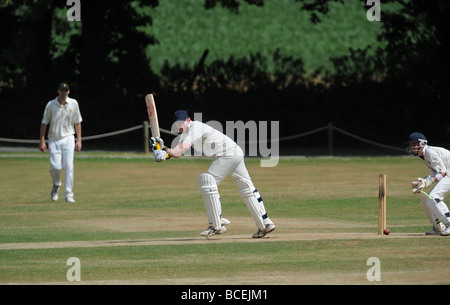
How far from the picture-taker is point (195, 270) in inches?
386

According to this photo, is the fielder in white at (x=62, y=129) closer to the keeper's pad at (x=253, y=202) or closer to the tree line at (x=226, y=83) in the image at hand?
the keeper's pad at (x=253, y=202)

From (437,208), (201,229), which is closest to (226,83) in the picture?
(201,229)

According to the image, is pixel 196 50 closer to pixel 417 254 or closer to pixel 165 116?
pixel 165 116

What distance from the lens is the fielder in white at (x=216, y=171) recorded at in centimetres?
1186

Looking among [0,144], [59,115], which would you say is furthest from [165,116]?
[59,115]

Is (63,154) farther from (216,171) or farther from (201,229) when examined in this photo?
(216,171)

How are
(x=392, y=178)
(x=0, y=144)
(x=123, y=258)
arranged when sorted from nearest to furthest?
(x=123, y=258) < (x=392, y=178) < (x=0, y=144)

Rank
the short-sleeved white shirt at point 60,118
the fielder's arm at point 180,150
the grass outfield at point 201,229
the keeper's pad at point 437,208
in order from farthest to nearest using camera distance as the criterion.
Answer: the short-sleeved white shirt at point 60,118, the keeper's pad at point 437,208, the fielder's arm at point 180,150, the grass outfield at point 201,229

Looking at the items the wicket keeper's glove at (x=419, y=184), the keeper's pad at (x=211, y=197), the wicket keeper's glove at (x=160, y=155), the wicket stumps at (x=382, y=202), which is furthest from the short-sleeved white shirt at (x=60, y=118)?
the wicket keeper's glove at (x=419, y=184)

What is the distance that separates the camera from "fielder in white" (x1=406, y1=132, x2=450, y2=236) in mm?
12172

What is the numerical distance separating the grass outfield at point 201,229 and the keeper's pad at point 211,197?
29cm

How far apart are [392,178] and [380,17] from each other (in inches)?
508

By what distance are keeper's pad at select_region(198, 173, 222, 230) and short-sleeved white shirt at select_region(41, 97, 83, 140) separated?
566 centimetres

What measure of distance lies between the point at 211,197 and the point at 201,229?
6.53ft
